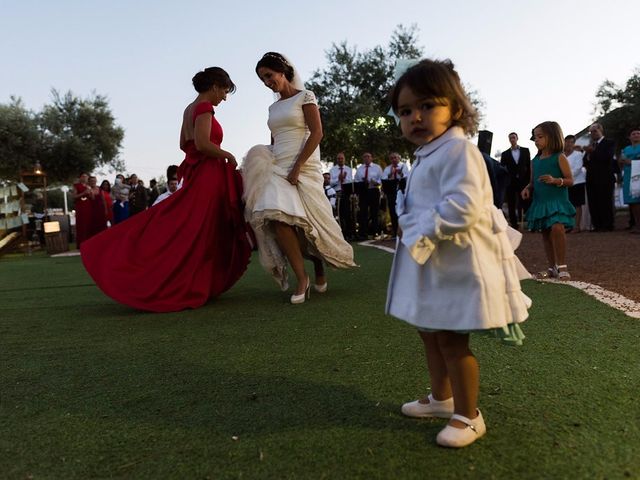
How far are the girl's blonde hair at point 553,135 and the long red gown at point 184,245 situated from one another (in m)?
3.14

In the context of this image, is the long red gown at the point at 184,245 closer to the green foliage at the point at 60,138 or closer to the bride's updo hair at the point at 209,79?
the bride's updo hair at the point at 209,79

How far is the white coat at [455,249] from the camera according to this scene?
203cm

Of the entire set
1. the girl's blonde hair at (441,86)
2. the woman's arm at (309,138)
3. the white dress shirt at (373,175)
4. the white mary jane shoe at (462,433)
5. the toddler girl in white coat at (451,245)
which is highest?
the white dress shirt at (373,175)

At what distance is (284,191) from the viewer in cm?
519

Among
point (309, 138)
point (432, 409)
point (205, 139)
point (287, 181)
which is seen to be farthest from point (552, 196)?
point (432, 409)

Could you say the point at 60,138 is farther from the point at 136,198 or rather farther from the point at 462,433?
the point at 462,433

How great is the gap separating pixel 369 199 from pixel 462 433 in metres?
13.8

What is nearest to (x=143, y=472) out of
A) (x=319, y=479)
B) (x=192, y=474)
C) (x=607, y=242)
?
(x=192, y=474)

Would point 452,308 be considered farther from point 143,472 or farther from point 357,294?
point 357,294

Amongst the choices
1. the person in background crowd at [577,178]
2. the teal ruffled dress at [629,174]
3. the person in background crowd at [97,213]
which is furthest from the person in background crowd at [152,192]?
the teal ruffled dress at [629,174]

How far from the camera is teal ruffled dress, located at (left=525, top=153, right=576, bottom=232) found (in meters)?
6.13

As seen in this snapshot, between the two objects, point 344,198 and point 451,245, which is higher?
point 344,198

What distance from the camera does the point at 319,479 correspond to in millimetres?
1852

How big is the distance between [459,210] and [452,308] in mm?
344
